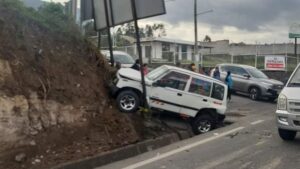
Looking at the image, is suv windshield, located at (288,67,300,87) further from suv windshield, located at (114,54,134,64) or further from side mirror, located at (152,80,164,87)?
suv windshield, located at (114,54,134,64)

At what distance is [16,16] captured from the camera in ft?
39.6

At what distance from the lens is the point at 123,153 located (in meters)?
10.2

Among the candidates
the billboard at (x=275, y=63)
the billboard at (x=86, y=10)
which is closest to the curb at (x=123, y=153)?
the billboard at (x=86, y=10)

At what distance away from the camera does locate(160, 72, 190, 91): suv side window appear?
1404 cm

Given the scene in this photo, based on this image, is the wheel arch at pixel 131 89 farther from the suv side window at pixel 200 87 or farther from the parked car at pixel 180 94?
the suv side window at pixel 200 87

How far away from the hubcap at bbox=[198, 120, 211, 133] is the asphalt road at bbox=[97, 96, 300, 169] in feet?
1.37

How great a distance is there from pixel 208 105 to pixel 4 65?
6.02 metres

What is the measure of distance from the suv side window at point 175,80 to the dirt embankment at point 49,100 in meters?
1.68

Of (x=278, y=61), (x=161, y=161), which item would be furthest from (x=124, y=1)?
(x=278, y=61)

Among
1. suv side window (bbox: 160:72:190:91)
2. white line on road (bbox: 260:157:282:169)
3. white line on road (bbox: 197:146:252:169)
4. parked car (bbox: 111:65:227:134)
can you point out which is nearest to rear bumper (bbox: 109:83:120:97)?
parked car (bbox: 111:65:227:134)

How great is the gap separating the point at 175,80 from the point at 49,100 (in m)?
4.42

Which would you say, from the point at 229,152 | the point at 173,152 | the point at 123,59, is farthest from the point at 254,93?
the point at 173,152

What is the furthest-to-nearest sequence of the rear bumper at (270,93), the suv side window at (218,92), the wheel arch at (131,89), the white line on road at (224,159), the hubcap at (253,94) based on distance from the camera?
1. the hubcap at (253,94)
2. the rear bumper at (270,93)
3. the suv side window at (218,92)
4. the wheel arch at (131,89)
5. the white line on road at (224,159)

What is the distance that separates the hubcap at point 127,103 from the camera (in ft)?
43.3
